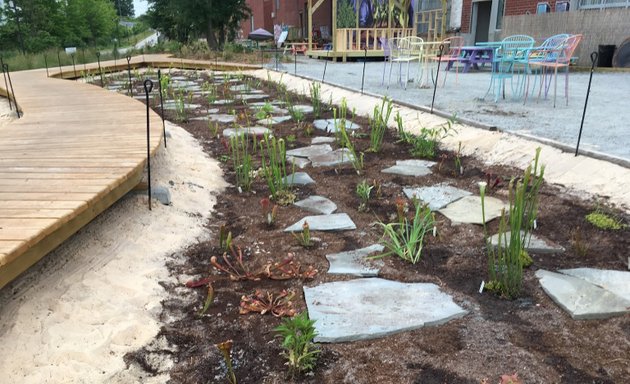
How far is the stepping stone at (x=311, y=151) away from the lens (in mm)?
4508

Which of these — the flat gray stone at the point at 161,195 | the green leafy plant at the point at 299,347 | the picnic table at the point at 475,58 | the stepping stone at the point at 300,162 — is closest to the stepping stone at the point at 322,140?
the stepping stone at the point at 300,162

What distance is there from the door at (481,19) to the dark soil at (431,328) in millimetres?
11923

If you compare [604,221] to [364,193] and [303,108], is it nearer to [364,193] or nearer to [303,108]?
[364,193]

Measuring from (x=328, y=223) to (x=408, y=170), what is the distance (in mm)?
1219

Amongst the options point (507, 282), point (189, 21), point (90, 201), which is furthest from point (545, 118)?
point (189, 21)

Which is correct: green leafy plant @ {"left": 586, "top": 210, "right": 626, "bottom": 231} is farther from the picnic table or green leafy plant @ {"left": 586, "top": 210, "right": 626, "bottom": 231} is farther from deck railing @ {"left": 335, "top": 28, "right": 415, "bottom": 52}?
deck railing @ {"left": 335, "top": 28, "right": 415, "bottom": 52}

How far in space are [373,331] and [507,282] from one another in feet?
2.16

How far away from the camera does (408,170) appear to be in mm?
3912

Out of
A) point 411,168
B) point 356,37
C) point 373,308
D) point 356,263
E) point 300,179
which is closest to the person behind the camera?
point 373,308

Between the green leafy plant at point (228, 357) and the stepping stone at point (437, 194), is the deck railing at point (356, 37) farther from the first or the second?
the green leafy plant at point (228, 357)

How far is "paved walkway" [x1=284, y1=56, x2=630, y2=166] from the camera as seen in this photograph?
412cm

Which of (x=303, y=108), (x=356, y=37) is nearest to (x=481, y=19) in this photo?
(x=356, y=37)

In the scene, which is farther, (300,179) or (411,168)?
(411,168)

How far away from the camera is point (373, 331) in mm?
1890
